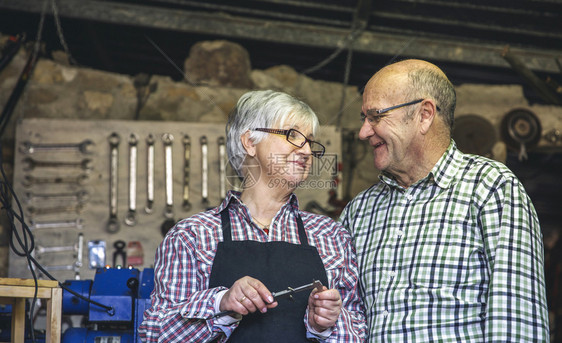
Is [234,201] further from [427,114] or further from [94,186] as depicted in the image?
[94,186]

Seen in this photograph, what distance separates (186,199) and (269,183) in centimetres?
234

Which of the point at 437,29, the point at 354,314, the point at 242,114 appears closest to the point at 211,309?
the point at 354,314

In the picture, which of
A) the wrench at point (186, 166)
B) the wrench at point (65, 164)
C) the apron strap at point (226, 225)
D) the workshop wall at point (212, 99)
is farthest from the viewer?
the workshop wall at point (212, 99)

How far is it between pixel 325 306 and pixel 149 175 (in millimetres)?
2900

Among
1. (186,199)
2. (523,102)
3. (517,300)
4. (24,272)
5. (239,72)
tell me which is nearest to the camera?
(517,300)

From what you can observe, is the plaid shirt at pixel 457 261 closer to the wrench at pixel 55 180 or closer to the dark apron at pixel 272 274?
the dark apron at pixel 272 274

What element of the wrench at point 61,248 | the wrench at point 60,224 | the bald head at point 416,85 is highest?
the bald head at point 416,85

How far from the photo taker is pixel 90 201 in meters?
4.54

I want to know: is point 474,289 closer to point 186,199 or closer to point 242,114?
point 242,114

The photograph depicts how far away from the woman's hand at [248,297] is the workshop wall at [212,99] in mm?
2923

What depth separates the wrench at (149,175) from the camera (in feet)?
14.9

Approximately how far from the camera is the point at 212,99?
490 centimetres

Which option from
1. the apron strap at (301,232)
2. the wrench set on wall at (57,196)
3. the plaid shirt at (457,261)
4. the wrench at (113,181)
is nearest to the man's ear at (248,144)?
the apron strap at (301,232)

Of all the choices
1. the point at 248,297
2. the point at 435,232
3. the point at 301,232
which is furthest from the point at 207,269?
the point at 435,232
